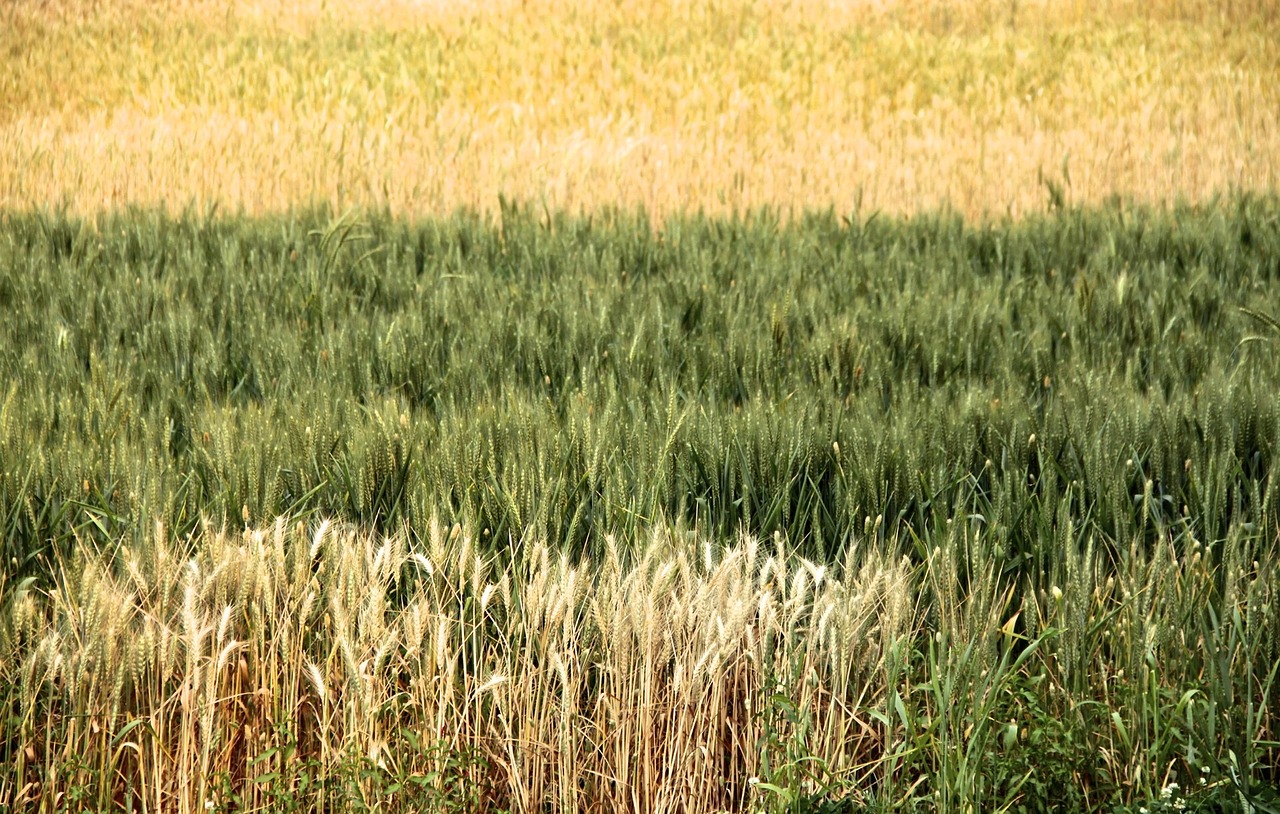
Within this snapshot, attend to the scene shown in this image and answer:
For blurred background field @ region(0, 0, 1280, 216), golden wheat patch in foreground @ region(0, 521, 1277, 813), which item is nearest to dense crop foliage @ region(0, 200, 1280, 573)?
golden wheat patch in foreground @ region(0, 521, 1277, 813)

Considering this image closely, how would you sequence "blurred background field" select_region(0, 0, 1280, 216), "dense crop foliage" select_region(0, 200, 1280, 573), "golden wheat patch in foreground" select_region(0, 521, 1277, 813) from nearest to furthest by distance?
1. "golden wheat patch in foreground" select_region(0, 521, 1277, 813)
2. "dense crop foliage" select_region(0, 200, 1280, 573)
3. "blurred background field" select_region(0, 0, 1280, 216)

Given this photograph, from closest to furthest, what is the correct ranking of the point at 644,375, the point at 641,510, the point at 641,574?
the point at 641,574 < the point at 641,510 < the point at 644,375

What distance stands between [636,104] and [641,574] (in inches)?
286

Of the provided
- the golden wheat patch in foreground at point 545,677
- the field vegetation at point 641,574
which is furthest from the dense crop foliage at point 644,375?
the golden wheat patch in foreground at point 545,677

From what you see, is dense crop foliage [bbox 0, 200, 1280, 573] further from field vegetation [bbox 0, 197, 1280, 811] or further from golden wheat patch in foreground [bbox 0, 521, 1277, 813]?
golden wheat patch in foreground [bbox 0, 521, 1277, 813]

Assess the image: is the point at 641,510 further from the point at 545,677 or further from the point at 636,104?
the point at 636,104

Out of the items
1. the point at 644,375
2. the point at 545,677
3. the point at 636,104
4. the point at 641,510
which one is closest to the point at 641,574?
the point at 545,677

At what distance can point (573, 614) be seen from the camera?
5.66ft

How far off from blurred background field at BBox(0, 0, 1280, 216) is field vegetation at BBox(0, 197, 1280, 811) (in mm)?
2927

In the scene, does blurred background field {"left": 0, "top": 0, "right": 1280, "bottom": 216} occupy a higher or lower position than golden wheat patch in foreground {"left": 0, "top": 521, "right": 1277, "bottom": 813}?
higher

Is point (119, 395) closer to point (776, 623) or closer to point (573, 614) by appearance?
point (573, 614)

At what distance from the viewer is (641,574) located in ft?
5.44

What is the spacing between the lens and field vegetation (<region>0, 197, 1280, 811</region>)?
1629 millimetres

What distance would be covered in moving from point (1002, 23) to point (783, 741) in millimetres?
10593
